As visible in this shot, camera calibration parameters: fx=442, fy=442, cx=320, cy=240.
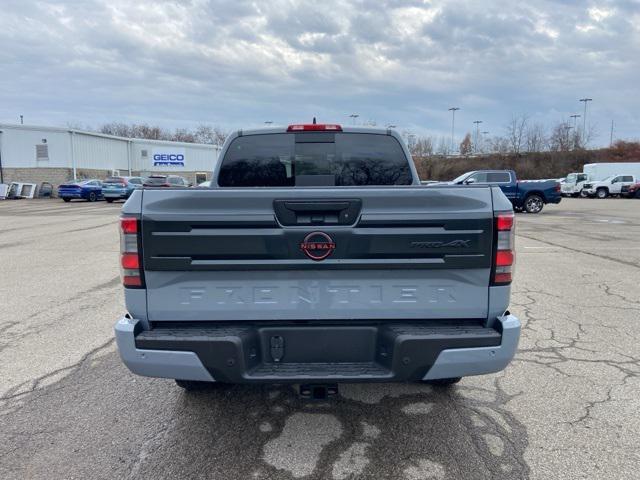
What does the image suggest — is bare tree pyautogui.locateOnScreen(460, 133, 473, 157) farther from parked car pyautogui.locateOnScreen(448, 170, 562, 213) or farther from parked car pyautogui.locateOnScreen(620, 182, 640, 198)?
parked car pyautogui.locateOnScreen(448, 170, 562, 213)

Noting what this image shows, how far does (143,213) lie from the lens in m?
2.42

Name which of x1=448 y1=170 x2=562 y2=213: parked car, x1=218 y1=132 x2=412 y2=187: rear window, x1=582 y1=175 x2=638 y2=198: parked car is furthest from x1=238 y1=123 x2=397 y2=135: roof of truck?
x1=582 y1=175 x2=638 y2=198: parked car

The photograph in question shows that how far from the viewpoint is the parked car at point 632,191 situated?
121 feet

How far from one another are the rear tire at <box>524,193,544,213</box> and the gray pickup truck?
68.3 ft

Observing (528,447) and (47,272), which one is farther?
(47,272)

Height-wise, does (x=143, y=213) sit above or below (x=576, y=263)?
above

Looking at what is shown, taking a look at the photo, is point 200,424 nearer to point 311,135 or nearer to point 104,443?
point 104,443

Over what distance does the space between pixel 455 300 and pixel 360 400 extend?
1316 mm

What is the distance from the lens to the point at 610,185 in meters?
37.6

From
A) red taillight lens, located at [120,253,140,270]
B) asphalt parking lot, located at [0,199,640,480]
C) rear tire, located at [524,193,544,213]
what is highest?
red taillight lens, located at [120,253,140,270]

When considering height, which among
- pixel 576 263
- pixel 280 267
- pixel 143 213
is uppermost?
pixel 143 213

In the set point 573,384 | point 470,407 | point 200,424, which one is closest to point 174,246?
point 200,424

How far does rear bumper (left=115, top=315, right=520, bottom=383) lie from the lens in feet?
7.85

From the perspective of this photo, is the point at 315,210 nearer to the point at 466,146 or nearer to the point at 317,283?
the point at 317,283
